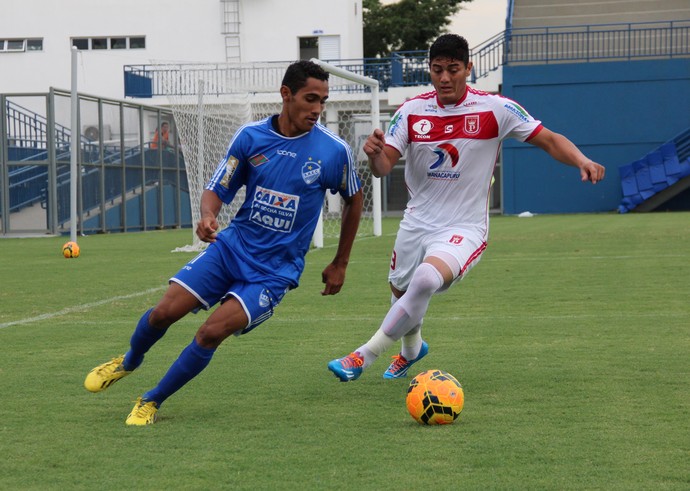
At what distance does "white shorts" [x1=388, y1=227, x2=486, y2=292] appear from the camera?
605 cm

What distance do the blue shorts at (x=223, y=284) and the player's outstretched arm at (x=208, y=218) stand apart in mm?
143

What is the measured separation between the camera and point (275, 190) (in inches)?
214

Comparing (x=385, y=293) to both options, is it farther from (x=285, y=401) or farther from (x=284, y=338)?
(x=285, y=401)

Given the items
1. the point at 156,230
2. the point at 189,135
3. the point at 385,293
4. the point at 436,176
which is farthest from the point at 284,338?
the point at 156,230

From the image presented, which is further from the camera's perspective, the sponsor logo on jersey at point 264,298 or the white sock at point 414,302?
the white sock at point 414,302

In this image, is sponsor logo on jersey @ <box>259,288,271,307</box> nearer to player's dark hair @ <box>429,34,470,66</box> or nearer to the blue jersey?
the blue jersey

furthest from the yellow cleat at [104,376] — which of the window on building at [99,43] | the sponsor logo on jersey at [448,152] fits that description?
the window on building at [99,43]

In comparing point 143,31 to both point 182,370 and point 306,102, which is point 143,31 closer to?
point 306,102

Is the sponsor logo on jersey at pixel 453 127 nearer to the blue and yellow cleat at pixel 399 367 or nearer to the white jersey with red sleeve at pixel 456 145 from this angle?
the white jersey with red sleeve at pixel 456 145

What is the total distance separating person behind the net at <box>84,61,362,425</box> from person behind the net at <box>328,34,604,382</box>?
2.20 ft

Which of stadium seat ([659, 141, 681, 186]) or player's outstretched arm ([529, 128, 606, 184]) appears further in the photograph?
stadium seat ([659, 141, 681, 186])

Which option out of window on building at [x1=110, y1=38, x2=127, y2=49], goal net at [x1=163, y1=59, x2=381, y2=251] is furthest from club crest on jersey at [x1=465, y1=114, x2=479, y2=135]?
window on building at [x1=110, y1=38, x2=127, y2=49]

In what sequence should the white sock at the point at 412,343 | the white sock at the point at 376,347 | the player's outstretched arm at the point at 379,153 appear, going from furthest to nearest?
the white sock at the point at 412,343
the white sock at the point at 376,347
the player's outstretched arm at the point at 379,153

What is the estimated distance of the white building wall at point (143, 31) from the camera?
4281 centimetres
